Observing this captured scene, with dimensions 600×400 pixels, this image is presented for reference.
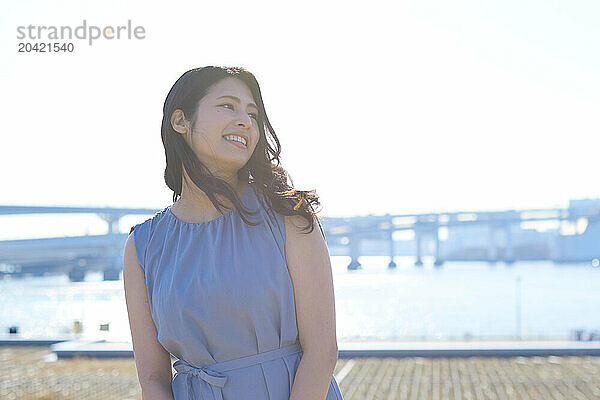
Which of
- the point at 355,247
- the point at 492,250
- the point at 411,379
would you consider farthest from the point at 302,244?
the point at 492,250

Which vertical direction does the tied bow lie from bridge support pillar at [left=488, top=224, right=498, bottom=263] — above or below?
above

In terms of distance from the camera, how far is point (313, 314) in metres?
1.08

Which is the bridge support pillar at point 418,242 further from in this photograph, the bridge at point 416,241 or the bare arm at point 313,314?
the bare arm at point 313,314

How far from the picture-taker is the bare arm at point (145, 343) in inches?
46.2

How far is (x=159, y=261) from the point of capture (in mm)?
1163

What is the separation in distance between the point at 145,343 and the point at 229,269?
214 mm

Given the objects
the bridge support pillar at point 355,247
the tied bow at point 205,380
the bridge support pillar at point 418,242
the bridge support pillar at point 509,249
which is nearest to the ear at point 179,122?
the tied bow at point 205,380

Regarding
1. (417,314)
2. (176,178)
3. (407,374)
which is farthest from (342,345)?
(417,314)

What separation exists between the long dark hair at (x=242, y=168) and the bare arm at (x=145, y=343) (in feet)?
0.57

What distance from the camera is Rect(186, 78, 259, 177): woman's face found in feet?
3.70

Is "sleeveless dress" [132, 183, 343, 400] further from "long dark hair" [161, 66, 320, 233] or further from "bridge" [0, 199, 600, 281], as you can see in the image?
"bridge" [0, 199, 600, 281]

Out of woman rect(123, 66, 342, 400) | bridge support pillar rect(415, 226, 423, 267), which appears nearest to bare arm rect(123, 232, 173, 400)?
woman rect(123, 66, 342, 400)

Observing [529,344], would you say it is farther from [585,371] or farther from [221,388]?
[221,388]

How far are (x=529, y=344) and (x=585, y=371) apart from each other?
1.23ft
